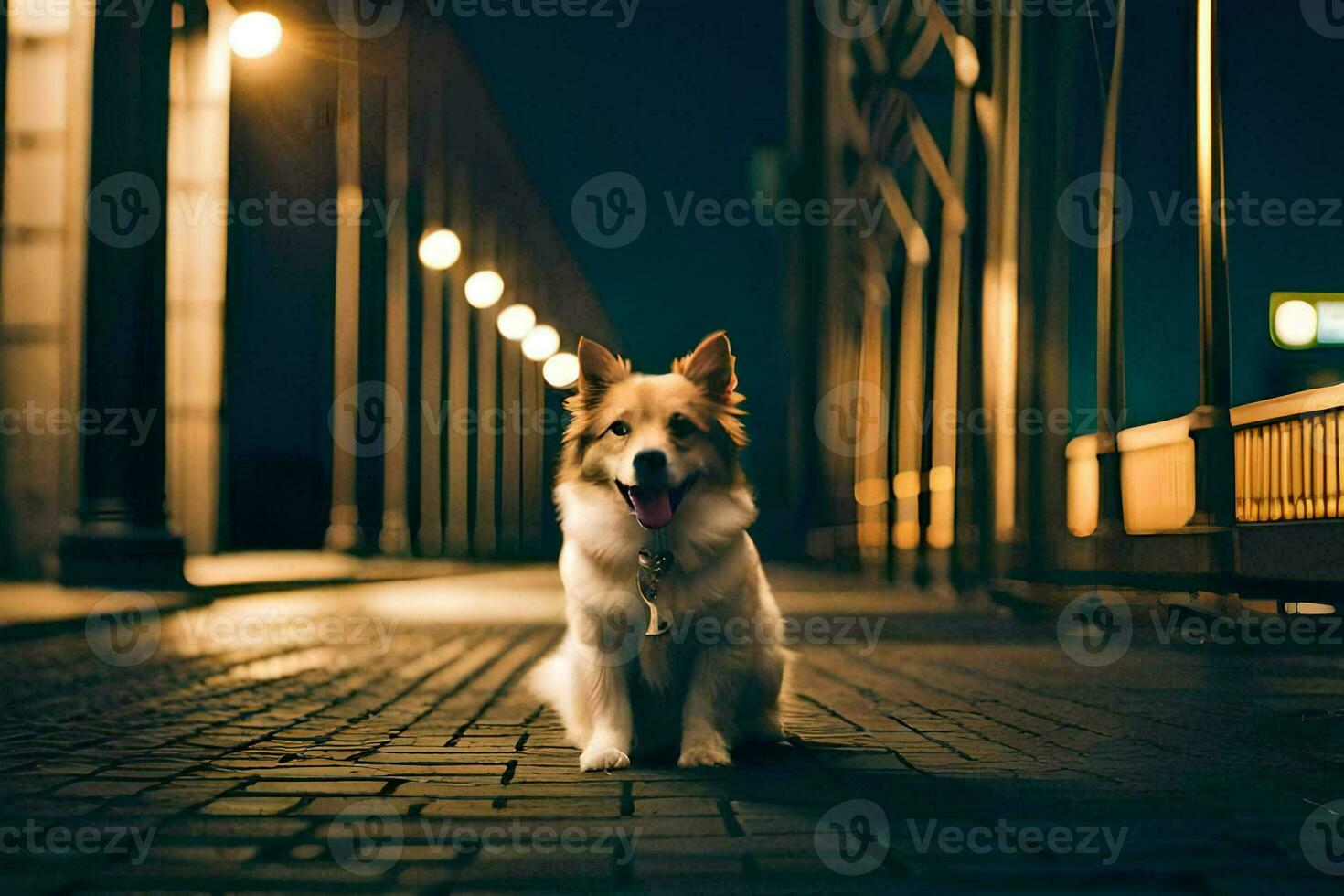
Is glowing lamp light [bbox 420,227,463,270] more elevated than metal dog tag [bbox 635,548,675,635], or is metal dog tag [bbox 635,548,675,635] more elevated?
glowing lamp light [bbox 420,227,463,270]

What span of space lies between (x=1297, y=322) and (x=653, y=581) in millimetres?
6274

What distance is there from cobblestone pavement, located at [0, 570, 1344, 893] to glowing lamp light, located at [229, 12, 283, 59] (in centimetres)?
705

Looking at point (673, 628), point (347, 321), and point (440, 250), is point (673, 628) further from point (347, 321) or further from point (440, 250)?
point (440, 250)

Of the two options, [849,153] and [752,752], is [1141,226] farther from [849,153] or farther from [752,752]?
[849,153]

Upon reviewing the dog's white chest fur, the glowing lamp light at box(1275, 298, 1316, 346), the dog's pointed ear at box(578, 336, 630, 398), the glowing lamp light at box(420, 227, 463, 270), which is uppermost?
the glowing lamp light at box(420, 227, 463, 270)

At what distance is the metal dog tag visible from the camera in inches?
166

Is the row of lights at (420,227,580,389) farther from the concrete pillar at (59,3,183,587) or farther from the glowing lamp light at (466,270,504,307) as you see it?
the concrete pillar at (59,3,183,587)

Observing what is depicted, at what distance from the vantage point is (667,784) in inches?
155

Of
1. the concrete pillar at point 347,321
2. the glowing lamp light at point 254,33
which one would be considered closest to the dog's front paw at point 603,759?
the glowing lamp light at point 254,33

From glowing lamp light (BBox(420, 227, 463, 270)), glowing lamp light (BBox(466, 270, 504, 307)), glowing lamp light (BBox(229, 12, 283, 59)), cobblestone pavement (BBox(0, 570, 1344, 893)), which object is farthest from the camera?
glowing lamp light (BBox(466, 270, 504, 307))

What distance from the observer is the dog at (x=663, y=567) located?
4.21 metres

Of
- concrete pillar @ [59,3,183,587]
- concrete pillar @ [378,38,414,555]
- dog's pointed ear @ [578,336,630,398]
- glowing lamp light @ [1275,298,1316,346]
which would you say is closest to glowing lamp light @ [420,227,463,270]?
concrete pillar @ [378,38,414,555]

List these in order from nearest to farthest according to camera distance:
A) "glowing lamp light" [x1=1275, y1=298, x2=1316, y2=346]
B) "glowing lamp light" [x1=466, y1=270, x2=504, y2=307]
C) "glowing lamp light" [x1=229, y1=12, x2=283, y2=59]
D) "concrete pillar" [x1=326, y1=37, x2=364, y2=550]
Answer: "glowing lamp light" [x1=1275, y1=298, x2=1316, y2=346]
"glowing lamp light" [x1=229, y1=12, x2=283, y2=59]
"concrete pillar" [x1=326, y1=37, x2=364, y2=550]
"glowing lamp light" [x1=466, y1=270, x2=504, y2=307]

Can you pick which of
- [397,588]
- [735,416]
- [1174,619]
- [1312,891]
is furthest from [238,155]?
[1312,891]
